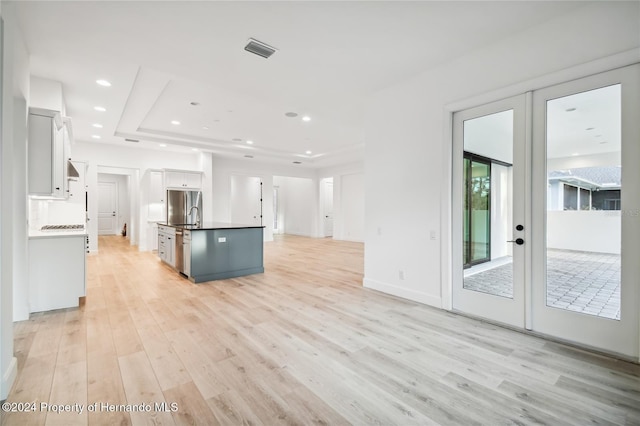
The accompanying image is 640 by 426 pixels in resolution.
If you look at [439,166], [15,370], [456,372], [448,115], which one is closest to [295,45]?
[448,115]

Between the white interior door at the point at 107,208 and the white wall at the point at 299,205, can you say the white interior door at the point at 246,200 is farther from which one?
the white interior door at the point at 107,208

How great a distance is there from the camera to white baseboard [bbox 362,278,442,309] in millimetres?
3520

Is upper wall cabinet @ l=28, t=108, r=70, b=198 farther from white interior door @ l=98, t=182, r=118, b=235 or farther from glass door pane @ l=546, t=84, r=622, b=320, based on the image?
white interior door @ l=98, t=182, r=118, b=235

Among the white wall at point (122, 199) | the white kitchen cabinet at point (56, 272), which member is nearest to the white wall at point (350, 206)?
the white kitchen cabinet at point (56, 272)

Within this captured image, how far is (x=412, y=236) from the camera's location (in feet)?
12.3

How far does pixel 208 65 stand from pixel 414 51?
2.44 m

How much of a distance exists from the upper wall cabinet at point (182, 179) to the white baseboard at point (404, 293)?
21.5 ft

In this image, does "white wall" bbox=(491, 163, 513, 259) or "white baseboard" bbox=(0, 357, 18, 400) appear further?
"white wall" bbox=(491, 163, 513, 259)

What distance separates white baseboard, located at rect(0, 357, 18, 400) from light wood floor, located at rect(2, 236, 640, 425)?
54 mm

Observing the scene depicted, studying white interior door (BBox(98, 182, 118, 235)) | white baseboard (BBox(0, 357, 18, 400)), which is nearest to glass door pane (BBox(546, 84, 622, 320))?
white baseboard (BBox(0, 357, 18, 400))

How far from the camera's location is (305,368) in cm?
219

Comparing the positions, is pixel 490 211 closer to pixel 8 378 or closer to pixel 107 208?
pixel 8 378

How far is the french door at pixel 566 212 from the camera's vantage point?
7.63ft

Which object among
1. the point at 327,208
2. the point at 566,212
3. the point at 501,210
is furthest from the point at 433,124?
the point at 327,208
